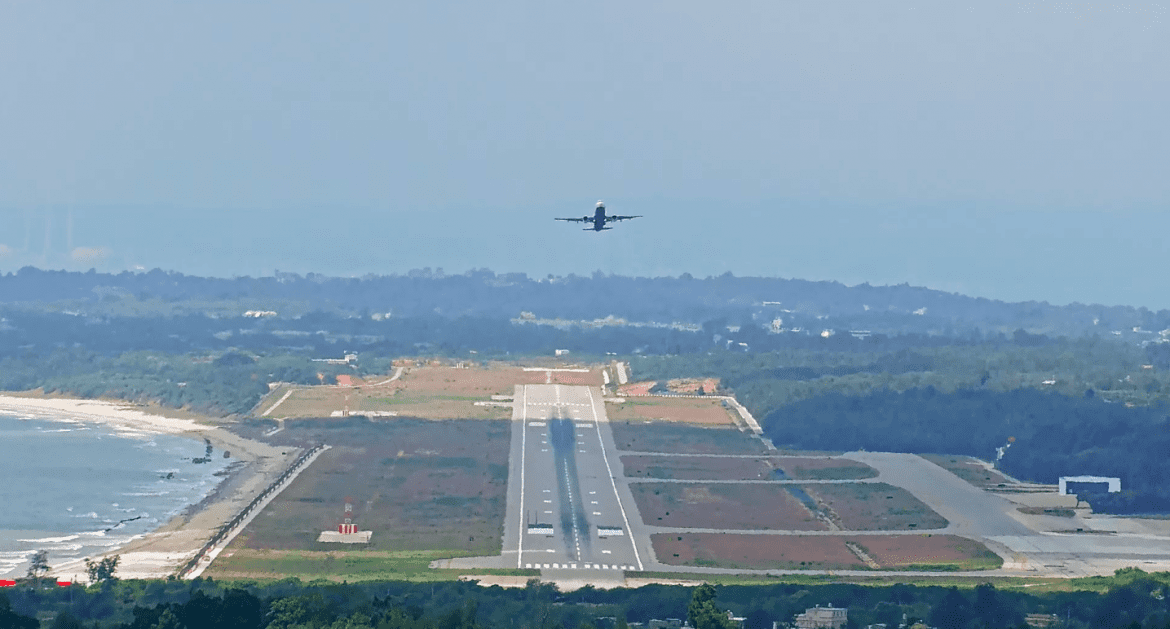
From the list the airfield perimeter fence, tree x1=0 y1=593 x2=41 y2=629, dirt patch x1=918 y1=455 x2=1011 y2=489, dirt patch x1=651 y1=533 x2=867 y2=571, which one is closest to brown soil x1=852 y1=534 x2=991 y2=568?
dirt patch x1=651 y1=533 x2=867 y2=571

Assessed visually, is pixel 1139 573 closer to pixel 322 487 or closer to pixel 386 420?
pixel 322 487

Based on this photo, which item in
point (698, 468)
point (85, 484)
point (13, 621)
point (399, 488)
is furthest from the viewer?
point (698, 468)

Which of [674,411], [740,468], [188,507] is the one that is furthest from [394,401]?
[188,507]

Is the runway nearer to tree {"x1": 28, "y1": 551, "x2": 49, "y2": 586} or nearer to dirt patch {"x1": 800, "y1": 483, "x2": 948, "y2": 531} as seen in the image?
dirt patch {"x1": 800, "y1": 483, "x2": 948, "y2": 531}

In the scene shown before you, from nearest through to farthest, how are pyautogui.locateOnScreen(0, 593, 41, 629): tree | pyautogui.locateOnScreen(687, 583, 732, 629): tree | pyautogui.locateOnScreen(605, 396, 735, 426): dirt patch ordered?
pyautogui.locateOnScreen(0, 593, 41, 629): tree < pyautogui.locateOnScreen(687, 583, 732, 629): tree < pyautogui.locateOnScreen(605, 396, 735, 426): dirt patch

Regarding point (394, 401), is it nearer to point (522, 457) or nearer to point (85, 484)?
point (522, 457)

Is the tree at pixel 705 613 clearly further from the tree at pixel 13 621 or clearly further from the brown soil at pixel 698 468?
the brown soil at pixel 698 468

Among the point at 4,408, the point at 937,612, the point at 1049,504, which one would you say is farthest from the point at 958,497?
the point at 4,408
